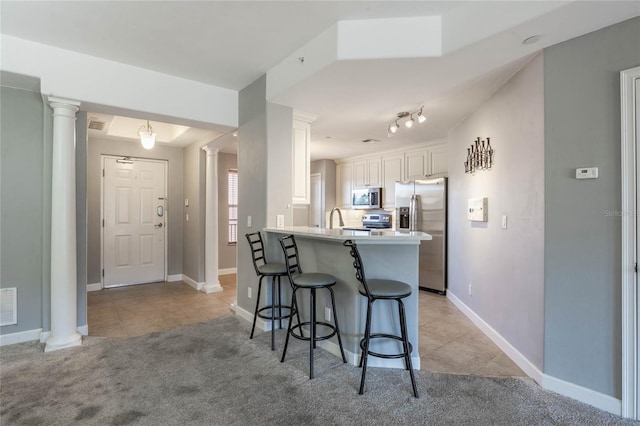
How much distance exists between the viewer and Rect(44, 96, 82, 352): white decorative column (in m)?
2.70

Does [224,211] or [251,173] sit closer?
[251,173]

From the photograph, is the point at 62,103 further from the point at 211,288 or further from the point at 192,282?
the point at 192,282

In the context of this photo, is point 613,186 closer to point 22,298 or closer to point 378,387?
point 378,387

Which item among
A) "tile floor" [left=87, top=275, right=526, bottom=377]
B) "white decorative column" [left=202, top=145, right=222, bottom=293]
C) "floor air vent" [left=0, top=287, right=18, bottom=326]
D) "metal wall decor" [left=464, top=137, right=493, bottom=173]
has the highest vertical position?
"metal wall decor" [left=464, top=137, right=493, bottom=173]

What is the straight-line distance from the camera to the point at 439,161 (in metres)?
4.82

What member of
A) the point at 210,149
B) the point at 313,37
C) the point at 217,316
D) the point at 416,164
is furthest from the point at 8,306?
the point at 416,164

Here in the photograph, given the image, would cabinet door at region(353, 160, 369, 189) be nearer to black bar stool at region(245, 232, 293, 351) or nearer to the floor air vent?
black bar stool at region(245, 232, 293, 351)

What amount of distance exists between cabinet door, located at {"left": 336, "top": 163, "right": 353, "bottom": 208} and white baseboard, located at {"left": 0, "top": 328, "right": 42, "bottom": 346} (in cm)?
490

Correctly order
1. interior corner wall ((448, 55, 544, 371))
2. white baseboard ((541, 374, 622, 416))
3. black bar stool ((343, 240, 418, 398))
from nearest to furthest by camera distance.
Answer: white baseboard ((541, 374, 622, 416)) < black bar stool ((343, 240, 418, 398)) < interior corner wall ((448, 55, 544, 371))

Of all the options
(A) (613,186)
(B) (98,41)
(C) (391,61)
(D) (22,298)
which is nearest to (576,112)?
(A) (613,186)

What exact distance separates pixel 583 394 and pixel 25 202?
15.2 feet

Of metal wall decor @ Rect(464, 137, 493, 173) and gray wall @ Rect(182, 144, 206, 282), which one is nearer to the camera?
metal wall decor @ Rect(464, 137, 493, 173)

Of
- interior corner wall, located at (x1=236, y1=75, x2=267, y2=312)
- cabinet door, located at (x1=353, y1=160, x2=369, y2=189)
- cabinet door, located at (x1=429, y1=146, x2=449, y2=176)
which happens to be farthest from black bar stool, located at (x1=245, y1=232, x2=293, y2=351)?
cabinet door, located at (x1=353, y1=160, x2=369, y2=189)

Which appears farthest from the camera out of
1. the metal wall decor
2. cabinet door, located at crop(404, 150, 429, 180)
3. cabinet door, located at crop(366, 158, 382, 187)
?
cabinet door, located at crop(366, 158, 382, 187)
